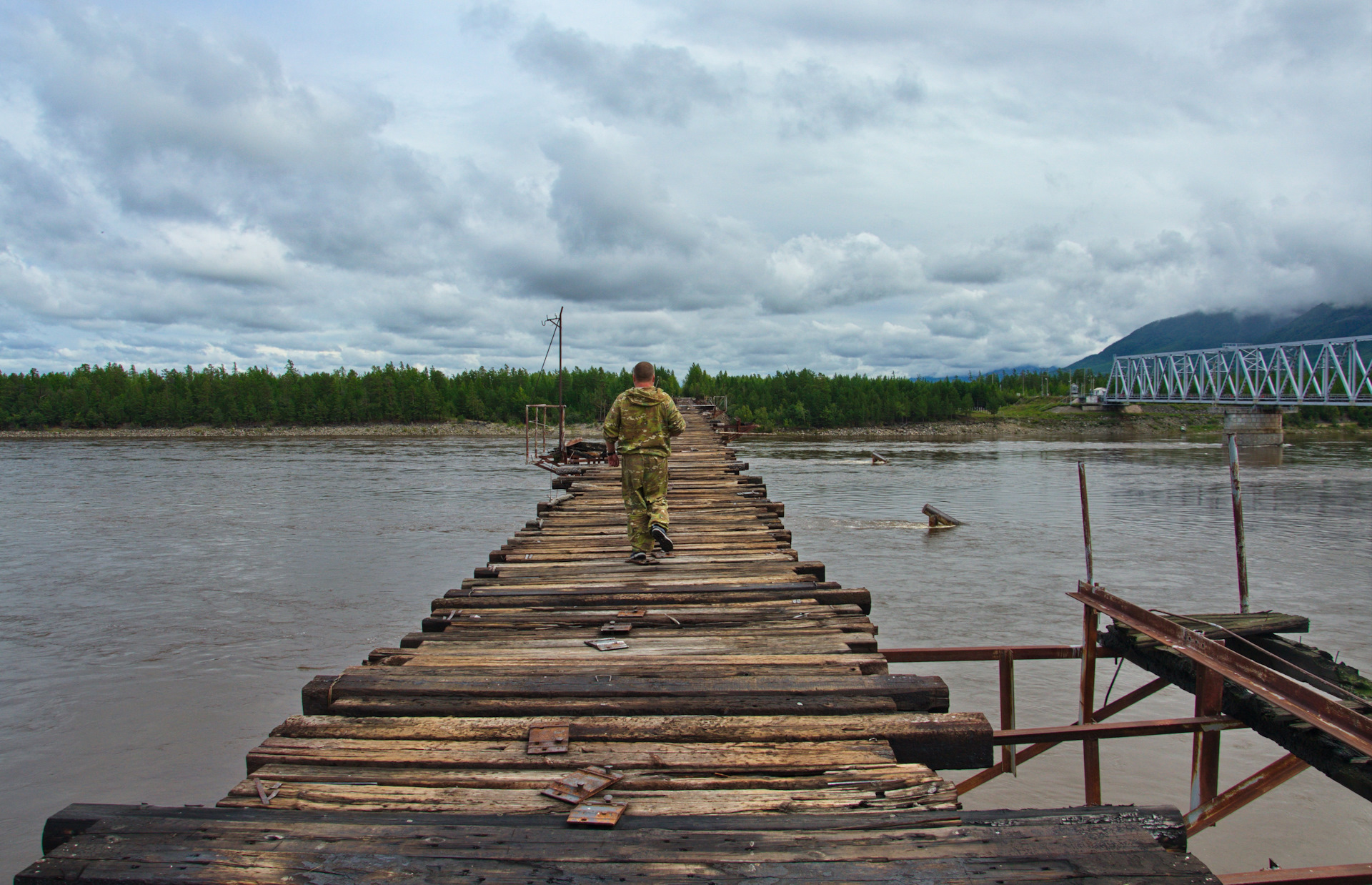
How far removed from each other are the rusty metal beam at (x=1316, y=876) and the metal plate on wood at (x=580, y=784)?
304 cm

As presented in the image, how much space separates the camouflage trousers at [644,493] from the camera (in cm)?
871

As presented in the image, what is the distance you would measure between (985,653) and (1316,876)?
12.3ft

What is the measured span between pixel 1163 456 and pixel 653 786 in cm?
7188

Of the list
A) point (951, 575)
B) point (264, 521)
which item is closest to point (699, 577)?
point (951, 575)

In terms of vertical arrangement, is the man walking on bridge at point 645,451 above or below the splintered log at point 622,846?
above

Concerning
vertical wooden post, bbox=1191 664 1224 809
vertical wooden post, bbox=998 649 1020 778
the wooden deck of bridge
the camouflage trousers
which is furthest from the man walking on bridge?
vertical wooden post, bbox=1191 664 1224 809

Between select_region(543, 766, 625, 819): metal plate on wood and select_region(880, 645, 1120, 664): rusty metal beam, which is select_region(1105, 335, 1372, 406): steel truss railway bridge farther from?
select_region(543, 766, 625, 819): metal plate on wood

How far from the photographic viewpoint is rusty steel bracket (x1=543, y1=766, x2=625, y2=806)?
336 cm

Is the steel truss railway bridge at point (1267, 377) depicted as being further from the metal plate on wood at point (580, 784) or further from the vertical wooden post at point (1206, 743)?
the metal plate on wood at point (580, 784)

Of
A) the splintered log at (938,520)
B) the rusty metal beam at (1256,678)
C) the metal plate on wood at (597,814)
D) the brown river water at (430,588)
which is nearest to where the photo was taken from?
the metal plate on wood at (597,814)

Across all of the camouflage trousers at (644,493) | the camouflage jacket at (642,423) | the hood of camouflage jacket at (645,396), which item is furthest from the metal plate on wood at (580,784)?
the hood of camouflage jacket at (645,396)

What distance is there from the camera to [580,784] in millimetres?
3432

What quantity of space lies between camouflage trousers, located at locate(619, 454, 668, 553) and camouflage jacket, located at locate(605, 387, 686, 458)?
0.10 meters

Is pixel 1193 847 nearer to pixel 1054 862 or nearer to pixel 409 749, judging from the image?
pixel 1054 862
